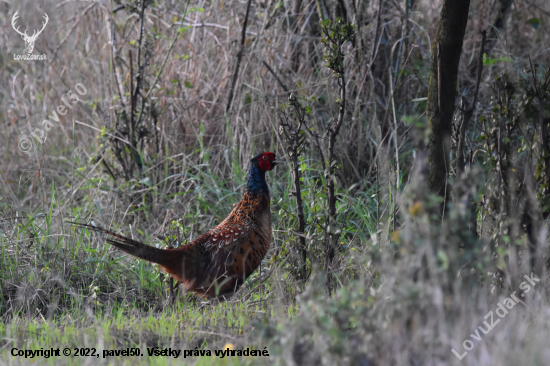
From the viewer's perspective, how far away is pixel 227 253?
3641mm

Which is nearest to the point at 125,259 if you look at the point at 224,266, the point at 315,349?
the point at 224,266

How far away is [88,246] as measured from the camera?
420 centimetres

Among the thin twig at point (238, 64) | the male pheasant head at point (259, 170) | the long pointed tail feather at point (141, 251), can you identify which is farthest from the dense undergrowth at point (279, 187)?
the long pointed tail feather at point (141, 251)

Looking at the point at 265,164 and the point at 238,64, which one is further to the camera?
the point at 238,64

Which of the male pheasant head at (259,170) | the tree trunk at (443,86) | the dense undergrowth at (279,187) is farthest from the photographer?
the male pheasant head at (259,170)

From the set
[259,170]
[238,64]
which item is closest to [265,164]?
[259,170]

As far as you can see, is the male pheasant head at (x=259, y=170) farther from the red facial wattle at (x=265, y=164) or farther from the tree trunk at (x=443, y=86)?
the tree trunk at (x=443, y=86)

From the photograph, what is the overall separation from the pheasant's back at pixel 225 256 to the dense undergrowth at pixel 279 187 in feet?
0.46

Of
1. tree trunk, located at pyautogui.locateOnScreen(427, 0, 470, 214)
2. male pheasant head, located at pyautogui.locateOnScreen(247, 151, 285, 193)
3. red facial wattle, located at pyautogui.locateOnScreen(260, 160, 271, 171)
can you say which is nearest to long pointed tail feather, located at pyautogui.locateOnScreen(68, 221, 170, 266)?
male pheasant head, located at pyautogui.locateOnScreen(247, 151, 285, 193)

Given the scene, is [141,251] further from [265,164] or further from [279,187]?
[279,187]

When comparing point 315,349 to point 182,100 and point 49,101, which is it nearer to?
point 182,100

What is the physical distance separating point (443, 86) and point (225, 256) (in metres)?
1.83

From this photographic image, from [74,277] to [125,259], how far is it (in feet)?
1.48

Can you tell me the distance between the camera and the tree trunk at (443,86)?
2.82 m
